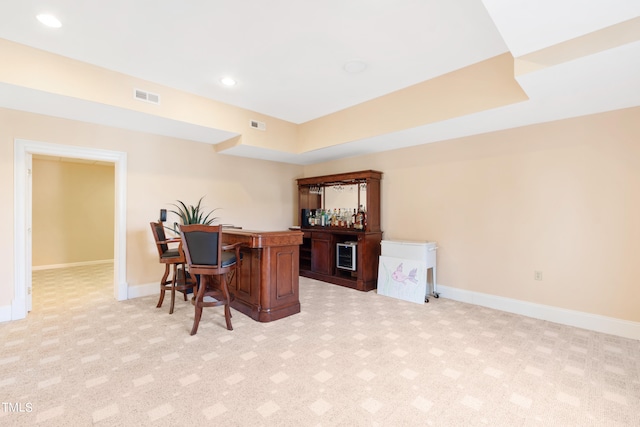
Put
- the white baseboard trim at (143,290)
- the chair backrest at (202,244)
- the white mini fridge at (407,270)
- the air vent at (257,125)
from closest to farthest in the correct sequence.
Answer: the chair backrest at (202,244) < the white mini fridge at (407,270) < the white baseboard trim at (143,290) < the air vent at (257,125)

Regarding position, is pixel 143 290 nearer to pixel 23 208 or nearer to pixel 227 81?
pixel 23 208

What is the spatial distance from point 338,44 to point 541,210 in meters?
3.07

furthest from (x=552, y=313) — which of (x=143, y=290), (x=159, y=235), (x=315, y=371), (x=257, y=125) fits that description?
(x=143, y=290)

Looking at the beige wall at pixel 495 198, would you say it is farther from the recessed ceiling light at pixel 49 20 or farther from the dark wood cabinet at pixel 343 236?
the recessed ceiling light at pixel 49 20

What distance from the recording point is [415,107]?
11.6 ft

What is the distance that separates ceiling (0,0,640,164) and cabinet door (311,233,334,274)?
7.93 ft

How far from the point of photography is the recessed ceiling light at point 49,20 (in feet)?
7.63

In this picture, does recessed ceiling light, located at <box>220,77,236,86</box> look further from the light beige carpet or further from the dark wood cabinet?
the light beige carpet

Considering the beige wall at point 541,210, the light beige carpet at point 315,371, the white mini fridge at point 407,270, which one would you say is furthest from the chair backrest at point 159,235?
the beige wall at point 541,210

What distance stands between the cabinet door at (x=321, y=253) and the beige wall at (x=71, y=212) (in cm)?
528

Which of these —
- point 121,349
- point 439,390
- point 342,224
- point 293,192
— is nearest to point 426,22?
point 439,390

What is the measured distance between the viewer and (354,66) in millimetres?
3078

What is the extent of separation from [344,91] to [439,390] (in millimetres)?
3412

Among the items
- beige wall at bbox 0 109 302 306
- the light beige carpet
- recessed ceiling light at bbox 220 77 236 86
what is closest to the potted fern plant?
beige wall at bbox 0 109 302 306
